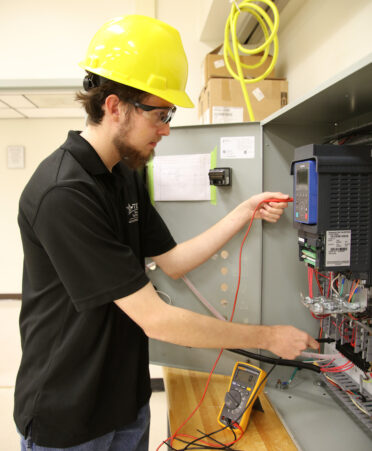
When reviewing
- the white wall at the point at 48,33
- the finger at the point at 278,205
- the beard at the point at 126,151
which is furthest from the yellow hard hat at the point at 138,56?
the white wall at the point at 48,33

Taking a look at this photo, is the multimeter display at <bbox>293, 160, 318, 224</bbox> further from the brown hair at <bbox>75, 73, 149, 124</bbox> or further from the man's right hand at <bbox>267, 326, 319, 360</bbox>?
the brown hair at <bbox>75, 73, 149, 124</bbox>

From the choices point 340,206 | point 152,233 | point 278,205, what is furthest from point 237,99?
point 340,206

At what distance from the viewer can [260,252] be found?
1.36 m

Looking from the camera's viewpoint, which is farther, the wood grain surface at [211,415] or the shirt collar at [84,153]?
the wood grain surface at [211,415]

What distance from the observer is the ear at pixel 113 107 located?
0.95 meters

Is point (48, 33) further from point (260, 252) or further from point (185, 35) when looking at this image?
point (260, 252)

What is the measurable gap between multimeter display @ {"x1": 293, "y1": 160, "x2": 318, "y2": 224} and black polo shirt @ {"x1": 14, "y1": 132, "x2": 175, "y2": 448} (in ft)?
1.52

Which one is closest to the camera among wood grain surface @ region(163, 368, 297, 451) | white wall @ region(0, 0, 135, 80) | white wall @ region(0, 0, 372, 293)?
wood grain surface @ region(163, 368, 297, 451)

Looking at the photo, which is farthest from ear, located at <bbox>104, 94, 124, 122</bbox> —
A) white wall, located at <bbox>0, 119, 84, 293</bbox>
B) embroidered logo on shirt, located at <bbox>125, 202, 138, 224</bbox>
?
white wall, located at <bbox>0, 119, 84, 293</bbox>

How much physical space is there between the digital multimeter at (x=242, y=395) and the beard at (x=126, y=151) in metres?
0.77

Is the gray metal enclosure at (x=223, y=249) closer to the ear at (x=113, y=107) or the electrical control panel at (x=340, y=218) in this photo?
the electrical control panel at (x=340, y=218)

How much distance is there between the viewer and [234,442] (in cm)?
106

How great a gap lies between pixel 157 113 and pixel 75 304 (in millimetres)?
555

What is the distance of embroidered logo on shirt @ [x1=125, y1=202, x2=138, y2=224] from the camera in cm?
110
